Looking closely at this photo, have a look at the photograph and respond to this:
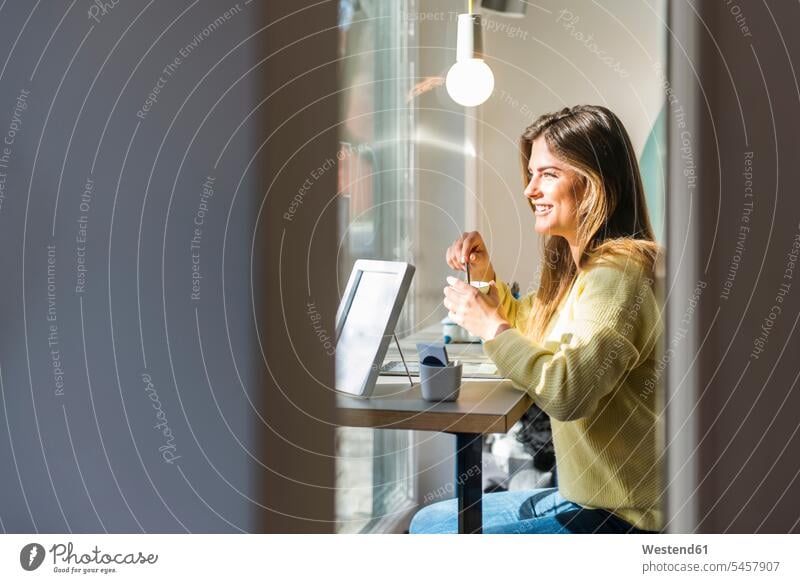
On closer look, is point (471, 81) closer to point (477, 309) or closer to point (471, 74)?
point (471, 74)

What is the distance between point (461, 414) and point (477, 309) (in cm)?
10

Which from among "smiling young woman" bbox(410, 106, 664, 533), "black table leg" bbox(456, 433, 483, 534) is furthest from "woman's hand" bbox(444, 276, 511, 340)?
"black table leg" bbox(456, 433, 483, 534)

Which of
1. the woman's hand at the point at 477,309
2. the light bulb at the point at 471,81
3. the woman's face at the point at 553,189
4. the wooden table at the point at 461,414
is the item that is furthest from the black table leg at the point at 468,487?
the light bulb at the point at 471,81

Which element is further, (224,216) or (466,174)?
(466,174)

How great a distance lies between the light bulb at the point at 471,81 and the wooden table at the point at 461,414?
285mm

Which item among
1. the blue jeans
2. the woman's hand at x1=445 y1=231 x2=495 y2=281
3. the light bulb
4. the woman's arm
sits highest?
the light bulb

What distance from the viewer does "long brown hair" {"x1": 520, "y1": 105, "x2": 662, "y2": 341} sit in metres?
0.74

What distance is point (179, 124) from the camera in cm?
60

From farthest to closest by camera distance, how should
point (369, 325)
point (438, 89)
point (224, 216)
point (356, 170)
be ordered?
point (438, 89) → point (356, 170) → point (369, 325) → point (224, 216)

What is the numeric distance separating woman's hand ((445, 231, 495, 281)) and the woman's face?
8 cm

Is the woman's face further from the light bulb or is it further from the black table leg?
the black table leg

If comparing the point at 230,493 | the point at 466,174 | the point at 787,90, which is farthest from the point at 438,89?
the point at 230,493

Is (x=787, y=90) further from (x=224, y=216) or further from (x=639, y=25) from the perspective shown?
(x=224, y=216)
